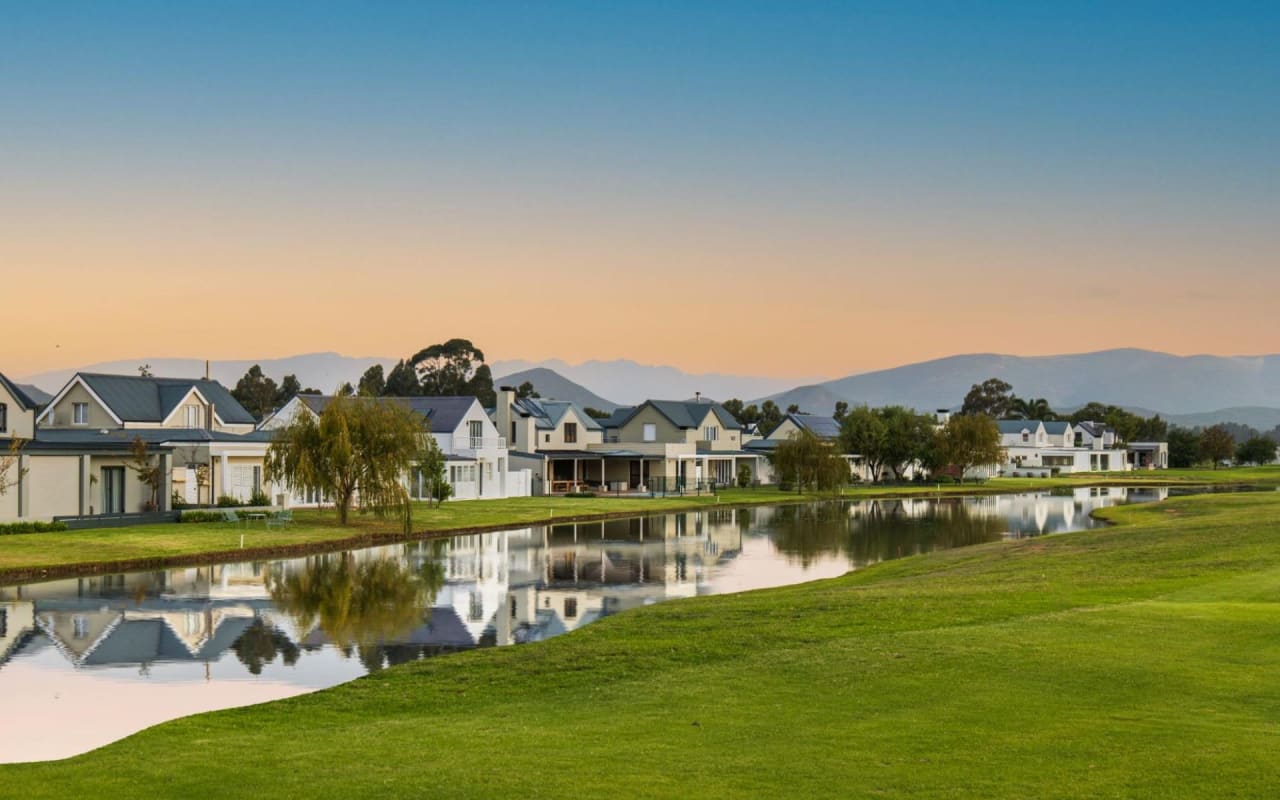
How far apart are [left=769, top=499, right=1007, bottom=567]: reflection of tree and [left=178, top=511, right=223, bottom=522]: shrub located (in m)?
22.3

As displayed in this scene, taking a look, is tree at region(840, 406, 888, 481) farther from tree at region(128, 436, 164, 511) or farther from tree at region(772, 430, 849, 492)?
tree at region(128, 436, 164, 511)

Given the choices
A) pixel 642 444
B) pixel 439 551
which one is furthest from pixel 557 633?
pixel 642 444

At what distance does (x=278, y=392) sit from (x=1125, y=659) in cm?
14328

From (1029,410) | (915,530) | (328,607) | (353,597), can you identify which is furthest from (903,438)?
(1029,410)

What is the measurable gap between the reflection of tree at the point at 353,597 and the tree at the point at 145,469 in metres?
12.1

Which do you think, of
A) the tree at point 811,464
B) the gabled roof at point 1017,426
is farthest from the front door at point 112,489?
the gabled roof at point 1017,426

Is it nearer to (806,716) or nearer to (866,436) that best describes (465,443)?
(866,436)

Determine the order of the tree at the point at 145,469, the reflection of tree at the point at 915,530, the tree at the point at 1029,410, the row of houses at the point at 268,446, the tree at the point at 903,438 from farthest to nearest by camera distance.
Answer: the tree at the point at 1029,410, the tree at the point at 903,438, the tree at the point at 145,469, the row of houses at the point at 268,446, the reflection of tree at the point at 915,530

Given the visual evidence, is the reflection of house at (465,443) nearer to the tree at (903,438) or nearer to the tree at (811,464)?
the tree at (811,464)

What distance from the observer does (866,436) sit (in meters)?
100

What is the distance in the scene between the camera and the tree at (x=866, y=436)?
100250mm

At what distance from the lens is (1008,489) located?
94312 millimetres

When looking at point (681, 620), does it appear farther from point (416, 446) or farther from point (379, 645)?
point (416, 446)

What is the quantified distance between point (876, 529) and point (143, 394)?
36.5 m
